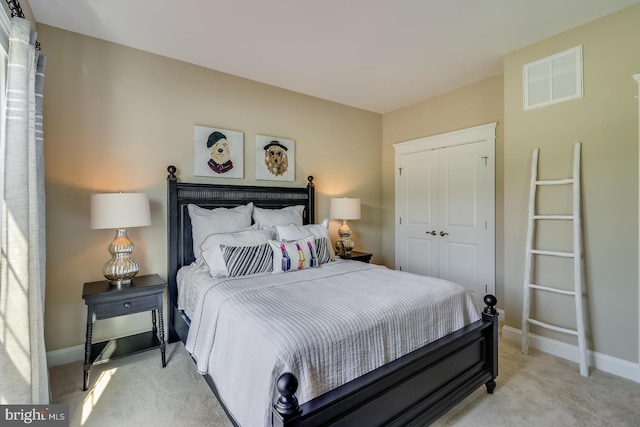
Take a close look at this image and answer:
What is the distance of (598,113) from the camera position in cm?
239

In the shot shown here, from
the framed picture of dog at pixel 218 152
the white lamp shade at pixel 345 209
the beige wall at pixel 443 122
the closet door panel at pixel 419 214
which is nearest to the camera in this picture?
the framed picture of dog at pixel 218 152

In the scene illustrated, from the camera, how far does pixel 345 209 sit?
3807 millimetres

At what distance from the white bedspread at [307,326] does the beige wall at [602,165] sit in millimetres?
1173

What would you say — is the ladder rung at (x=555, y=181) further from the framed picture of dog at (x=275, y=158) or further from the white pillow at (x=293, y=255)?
the framed picture of dog at (x=275, y=158)

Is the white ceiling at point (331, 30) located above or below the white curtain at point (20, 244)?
above

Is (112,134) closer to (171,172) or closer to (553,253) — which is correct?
(171,172)

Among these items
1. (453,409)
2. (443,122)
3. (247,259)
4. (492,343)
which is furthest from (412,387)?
(443,122)

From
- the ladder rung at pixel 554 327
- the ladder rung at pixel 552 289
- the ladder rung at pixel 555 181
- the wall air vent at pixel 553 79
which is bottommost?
the ladder rung at pixel 554 327

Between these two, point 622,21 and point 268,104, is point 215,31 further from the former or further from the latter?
point 622,21

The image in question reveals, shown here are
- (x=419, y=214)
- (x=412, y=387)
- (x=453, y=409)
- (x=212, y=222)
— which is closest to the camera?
(x=412, y=387)

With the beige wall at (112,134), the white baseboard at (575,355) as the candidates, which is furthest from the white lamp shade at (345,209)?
the white baseboard at (575,355)

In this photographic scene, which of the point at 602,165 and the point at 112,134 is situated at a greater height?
the point at 112,134

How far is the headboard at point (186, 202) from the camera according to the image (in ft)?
9.32

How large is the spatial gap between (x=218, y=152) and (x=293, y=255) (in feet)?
4.82
